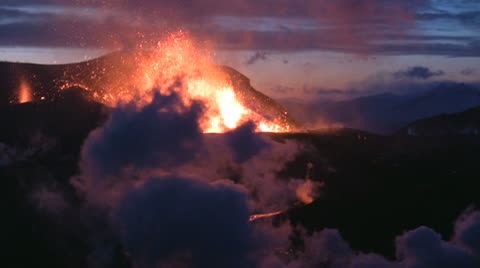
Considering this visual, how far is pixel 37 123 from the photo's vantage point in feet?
405

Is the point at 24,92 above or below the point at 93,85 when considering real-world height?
below

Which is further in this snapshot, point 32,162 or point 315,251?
point 32,162

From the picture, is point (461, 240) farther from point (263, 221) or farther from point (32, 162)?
point (32, 162)

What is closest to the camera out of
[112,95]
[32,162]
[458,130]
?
[32,162]

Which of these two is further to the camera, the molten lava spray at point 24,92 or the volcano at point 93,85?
the molten lava spray at point 24,92

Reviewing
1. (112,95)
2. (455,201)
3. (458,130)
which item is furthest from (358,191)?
(458,130)

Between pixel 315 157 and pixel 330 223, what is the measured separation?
27385 millimetres

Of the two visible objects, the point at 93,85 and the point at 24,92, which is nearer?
the point at 93,85

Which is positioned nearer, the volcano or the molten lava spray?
the volcano

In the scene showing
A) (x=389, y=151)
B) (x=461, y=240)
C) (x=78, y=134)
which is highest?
(x=461, y=240)

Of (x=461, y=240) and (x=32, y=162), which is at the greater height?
(x=461, y=240)

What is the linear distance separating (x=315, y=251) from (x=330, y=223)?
8.46 meters

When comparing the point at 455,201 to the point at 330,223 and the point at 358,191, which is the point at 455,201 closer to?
the point at 358,191

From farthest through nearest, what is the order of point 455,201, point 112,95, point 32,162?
point 112,95 < point 32,162 < point 455,201
